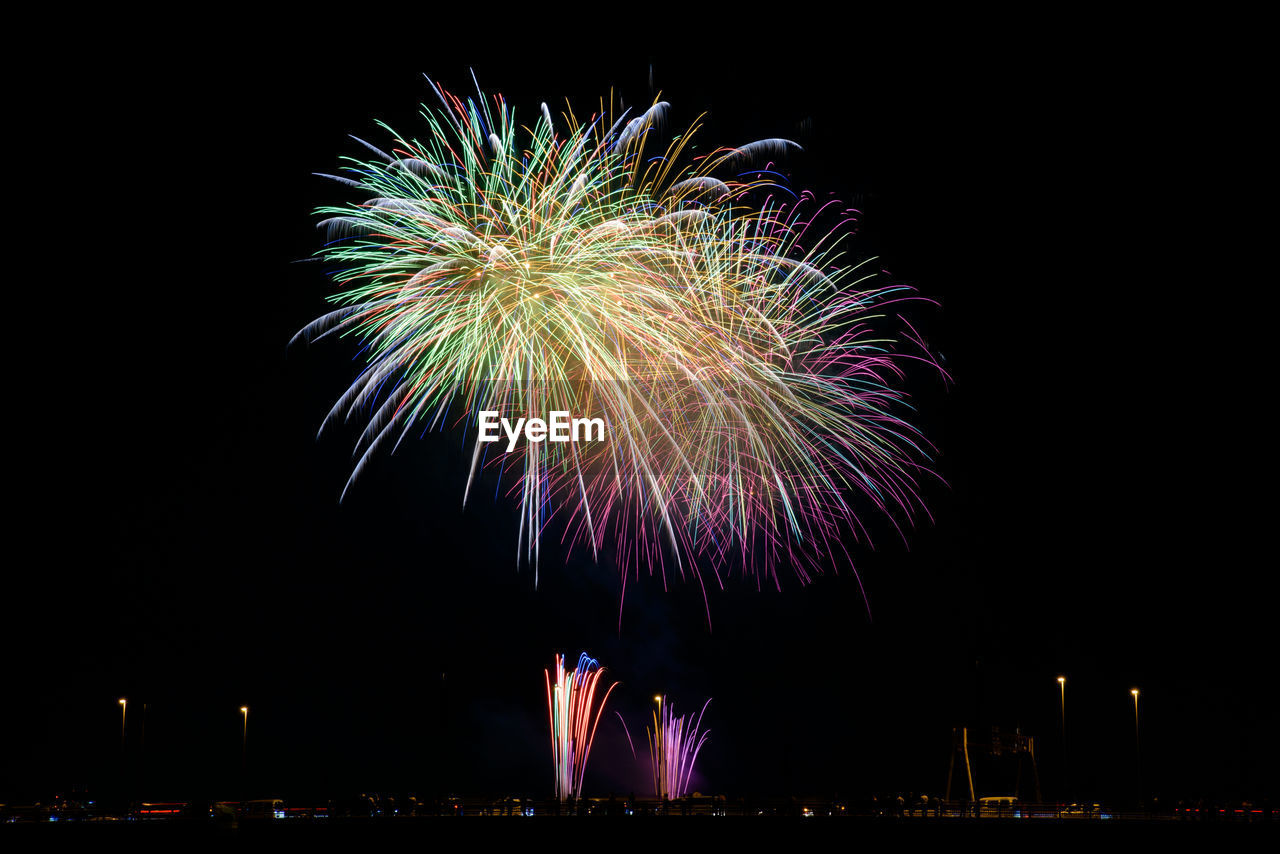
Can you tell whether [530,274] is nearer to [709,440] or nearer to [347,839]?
[709,440]

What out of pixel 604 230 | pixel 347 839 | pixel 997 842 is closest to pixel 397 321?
pixel 604 230

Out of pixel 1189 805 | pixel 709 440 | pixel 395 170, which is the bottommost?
pixel 1189 805

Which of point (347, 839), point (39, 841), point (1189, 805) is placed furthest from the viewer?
point (1189, 805)

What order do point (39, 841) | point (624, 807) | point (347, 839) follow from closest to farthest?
point (39, 841), point (347, 839), point (624, 807)

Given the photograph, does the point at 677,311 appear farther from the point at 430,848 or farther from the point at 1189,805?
the point at 1189,805

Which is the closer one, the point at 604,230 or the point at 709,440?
the point at 604,230

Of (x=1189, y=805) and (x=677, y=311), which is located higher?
(x=677, y=311)

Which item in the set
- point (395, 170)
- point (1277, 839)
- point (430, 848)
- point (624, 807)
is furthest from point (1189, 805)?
point (395, 170)

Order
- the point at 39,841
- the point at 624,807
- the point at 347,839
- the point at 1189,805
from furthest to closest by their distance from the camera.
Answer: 1. the point at 1189,805
2. the point at 624,807
3. the point at 347,839
4. the point at 39,841

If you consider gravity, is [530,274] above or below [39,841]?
above
